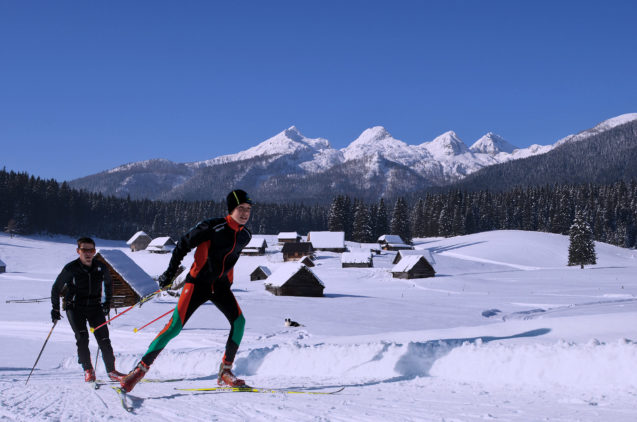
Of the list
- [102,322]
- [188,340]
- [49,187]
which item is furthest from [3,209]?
[102,322]

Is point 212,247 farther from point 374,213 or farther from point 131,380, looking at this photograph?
point 374,213

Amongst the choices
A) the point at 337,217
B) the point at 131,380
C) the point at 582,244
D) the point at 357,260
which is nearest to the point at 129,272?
the point at 131,380

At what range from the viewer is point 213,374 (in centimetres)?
755

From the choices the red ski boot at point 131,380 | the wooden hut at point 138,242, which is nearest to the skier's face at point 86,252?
the red ski boot at point 131,380

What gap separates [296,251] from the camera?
7938cm

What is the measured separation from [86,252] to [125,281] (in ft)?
75.9

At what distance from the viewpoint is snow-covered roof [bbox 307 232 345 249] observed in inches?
3360

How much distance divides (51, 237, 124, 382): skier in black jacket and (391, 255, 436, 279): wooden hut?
52.3 meters

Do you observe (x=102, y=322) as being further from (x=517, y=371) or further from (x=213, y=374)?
(x=517, y=371)

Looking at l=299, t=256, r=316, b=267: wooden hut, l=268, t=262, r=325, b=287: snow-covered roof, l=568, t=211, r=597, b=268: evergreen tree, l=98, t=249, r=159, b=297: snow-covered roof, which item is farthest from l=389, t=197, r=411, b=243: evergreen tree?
l=98, t=249, r=159, b=297: snow-covered roof

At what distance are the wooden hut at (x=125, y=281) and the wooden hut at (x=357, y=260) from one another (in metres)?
40.0

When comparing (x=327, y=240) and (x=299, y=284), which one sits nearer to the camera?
(x=299, y=284)

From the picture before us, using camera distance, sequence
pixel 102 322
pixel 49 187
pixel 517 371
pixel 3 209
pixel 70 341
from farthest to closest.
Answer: pixel 49 187, pixel 3 209, pixel 70 341, pixel 102 322, pixel 517 371

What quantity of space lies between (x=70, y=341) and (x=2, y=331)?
4474mm
